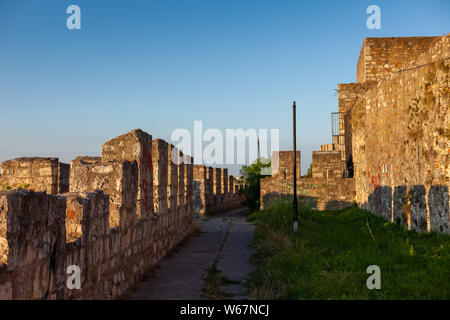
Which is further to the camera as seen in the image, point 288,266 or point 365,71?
point 365,71

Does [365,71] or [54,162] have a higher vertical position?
[365,71]

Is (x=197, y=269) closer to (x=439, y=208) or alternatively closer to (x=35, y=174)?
(x=35, y=174)

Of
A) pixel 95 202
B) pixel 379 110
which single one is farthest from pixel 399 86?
pixel 95 202

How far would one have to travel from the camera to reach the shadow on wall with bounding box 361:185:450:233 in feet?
25.8

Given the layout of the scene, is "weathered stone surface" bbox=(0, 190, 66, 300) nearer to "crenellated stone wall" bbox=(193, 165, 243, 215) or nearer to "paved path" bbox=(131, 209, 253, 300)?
"paved path" bbox=(131, 209, 253, 300)

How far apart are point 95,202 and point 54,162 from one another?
192 inches

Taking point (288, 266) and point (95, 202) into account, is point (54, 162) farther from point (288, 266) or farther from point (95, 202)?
point (288, 266)

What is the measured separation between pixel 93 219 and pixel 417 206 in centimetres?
726

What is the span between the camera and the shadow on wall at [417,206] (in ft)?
25.8

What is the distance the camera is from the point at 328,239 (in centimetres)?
862

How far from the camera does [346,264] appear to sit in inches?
242

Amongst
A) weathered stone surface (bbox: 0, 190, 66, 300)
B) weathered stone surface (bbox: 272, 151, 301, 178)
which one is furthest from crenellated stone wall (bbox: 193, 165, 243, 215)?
weathered stone surface (bbox: 0, 190, 66, 300)

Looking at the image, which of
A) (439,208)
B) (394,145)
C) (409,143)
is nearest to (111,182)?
(439,208)
